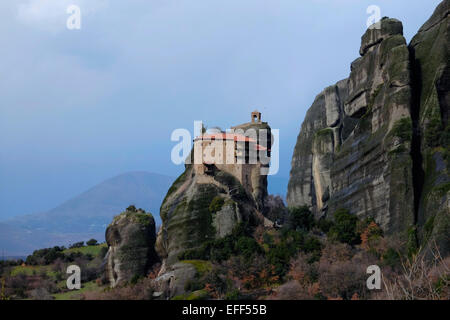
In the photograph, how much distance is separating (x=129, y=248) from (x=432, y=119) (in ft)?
96.7

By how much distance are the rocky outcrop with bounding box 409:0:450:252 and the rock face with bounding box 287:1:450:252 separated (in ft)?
0.22

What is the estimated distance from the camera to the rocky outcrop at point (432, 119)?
41000mm

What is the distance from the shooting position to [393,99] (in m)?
49.3

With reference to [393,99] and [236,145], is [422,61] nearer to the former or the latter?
[393,99]

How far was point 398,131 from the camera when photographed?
4725 centimetres

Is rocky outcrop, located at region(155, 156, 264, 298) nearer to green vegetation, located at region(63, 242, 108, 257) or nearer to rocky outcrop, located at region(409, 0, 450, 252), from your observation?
rocky outcrop, located at region(409, 0, 450, 252)

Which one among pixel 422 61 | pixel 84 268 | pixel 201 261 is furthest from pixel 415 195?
pixel 84 268

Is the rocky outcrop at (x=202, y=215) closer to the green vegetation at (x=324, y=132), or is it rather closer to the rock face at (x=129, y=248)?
the rock face at (x=129, y=248)

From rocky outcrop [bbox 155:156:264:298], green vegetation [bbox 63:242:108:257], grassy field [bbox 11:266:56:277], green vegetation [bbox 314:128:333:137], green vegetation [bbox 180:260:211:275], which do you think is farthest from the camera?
green vegetation [bbox 63:242:108:257]

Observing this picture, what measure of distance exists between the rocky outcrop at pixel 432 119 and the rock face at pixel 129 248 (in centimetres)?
2624

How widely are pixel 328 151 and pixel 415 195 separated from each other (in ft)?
102

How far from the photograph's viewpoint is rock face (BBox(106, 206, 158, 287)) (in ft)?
189

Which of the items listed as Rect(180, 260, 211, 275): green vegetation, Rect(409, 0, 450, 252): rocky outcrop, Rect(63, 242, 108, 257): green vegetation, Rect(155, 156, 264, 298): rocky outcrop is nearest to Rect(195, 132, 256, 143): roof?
Rect(155, 156, 264, 298): rocky outcrop

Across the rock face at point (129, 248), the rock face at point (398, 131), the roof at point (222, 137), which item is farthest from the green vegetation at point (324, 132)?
the rock face at point (129, 248)
